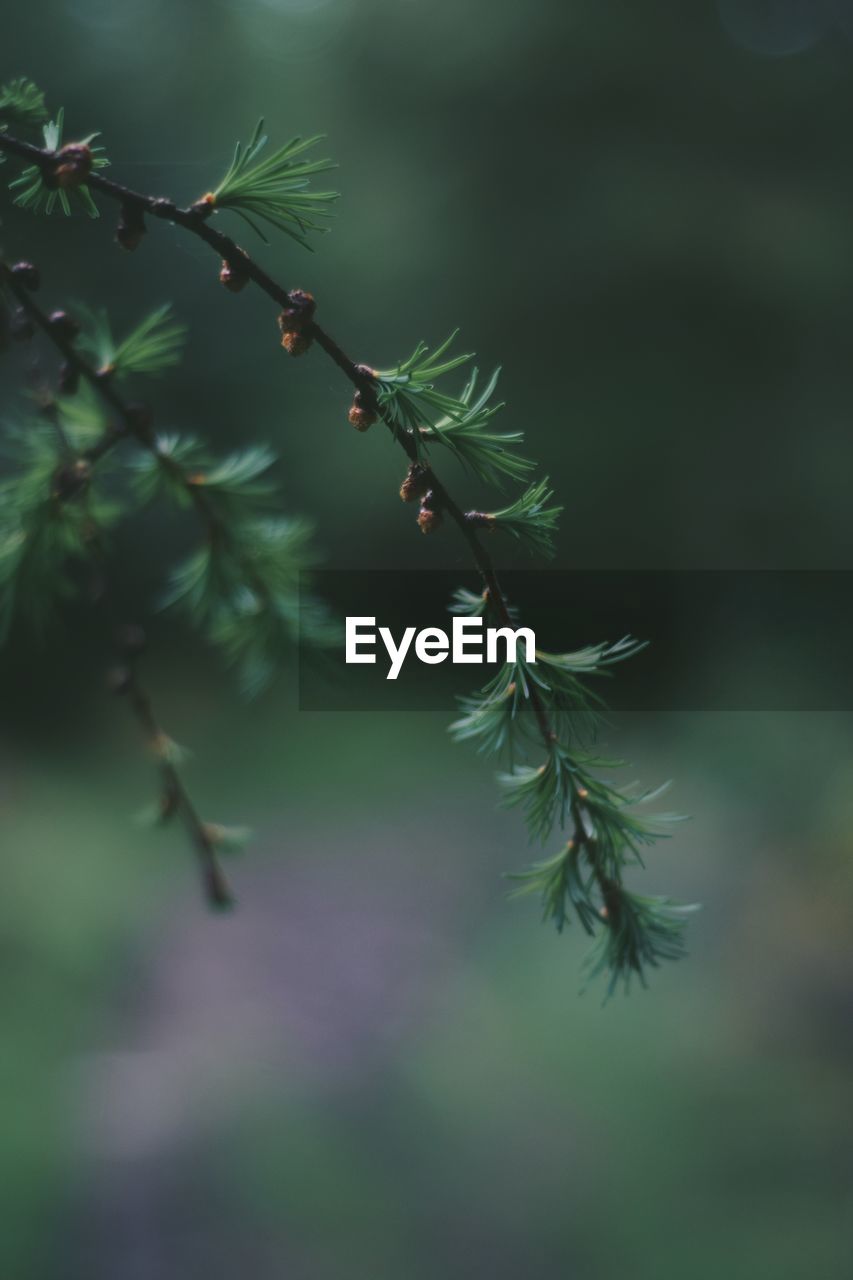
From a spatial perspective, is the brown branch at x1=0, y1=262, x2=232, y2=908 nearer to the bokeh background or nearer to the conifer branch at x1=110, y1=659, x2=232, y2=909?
the conifer branch at x1=110, y1=659, x2=232, y2=909

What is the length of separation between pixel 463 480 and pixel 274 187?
1538 mm

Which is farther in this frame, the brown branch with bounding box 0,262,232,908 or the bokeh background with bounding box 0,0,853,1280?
the bokeh background with bounding box 0,0,853,1280

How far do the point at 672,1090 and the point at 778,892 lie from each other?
1.57ft

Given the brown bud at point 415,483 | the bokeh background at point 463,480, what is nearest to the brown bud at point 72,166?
the brown bud at point 415,483

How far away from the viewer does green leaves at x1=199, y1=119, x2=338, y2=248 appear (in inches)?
10.8

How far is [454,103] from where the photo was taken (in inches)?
77.2

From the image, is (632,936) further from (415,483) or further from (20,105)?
(20,105)

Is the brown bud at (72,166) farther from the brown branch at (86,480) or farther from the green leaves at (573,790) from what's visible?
the green leaves at (573,790)

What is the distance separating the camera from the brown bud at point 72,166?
247 millimetres

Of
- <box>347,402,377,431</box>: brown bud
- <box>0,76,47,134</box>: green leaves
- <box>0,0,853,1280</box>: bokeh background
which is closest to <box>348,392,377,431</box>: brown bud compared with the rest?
<box>347,402,377,431</box>: brown bud

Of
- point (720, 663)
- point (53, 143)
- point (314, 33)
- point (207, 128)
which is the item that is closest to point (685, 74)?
point (314, 33)

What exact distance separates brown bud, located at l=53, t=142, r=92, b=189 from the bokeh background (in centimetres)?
137

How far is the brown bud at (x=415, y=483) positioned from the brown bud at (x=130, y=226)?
0.10 metres

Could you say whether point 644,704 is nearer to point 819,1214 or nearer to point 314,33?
point 819,1214
